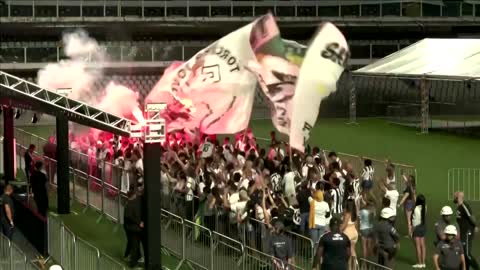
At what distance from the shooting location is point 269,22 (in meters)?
18.1

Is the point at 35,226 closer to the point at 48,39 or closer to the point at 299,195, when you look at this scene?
the point at 299,195

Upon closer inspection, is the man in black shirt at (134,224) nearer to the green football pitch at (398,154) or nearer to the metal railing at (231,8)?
the green football pitch at (398,154)

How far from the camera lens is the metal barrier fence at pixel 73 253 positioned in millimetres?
13867

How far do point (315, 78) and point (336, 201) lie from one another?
2.80m

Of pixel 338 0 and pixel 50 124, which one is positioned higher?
pixel 338 0

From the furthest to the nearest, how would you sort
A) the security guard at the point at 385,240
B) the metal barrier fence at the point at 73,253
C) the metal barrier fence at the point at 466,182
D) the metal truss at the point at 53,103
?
the metal barrier fence at the point at 466,182 → the metal truss at the point at 53,103 → the security guard at the point at 385,240 → the metal barrier fence at the point at 73,253

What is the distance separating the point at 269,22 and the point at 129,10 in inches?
1293

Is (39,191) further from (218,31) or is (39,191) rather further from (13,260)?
(218,31)

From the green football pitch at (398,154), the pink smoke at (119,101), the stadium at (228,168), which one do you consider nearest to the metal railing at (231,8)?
the stadium at (228,168)

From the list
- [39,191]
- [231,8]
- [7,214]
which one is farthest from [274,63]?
[231,8]

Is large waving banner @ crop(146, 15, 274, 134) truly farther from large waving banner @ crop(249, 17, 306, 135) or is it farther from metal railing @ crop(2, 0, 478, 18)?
metal railing @ crop(2, 0, 478, 18)

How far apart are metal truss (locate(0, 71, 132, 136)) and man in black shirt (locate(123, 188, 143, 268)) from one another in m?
1.26

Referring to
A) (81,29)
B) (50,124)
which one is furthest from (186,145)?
(81,29)

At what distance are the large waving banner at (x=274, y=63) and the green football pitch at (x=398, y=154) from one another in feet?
12.0
